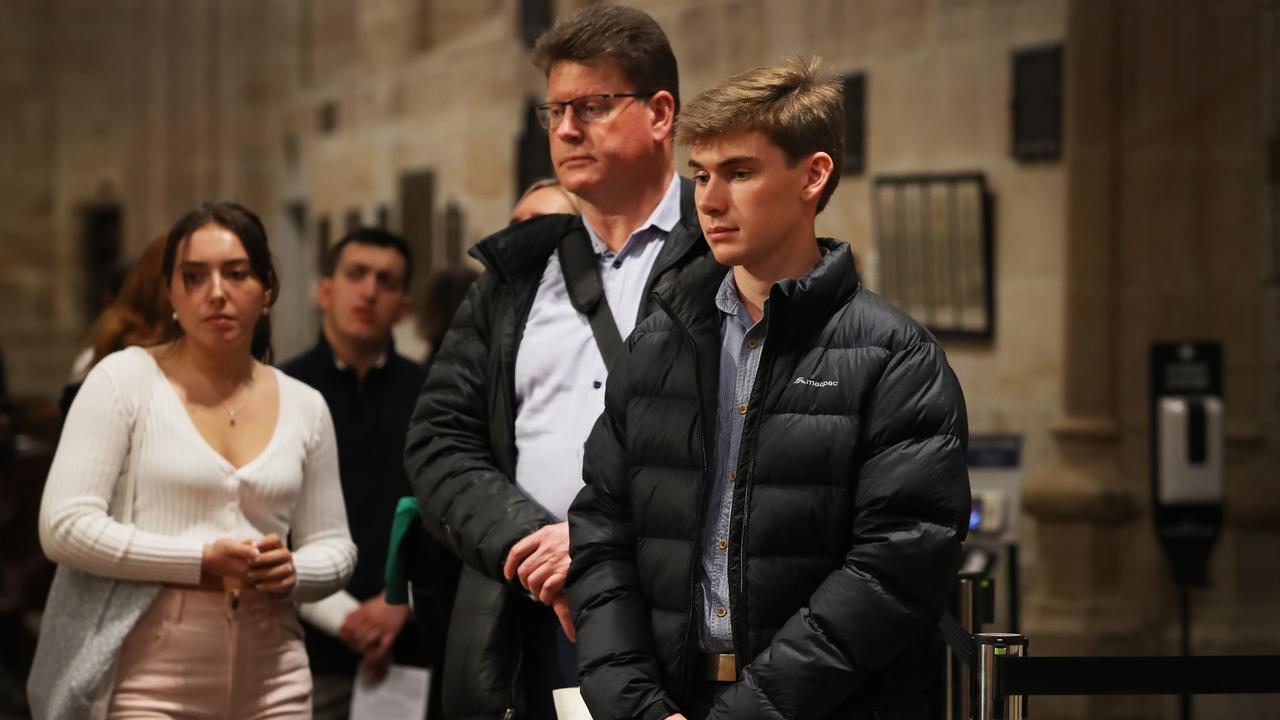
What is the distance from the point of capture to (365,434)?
14.7 ft

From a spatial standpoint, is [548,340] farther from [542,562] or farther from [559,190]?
[559,190]

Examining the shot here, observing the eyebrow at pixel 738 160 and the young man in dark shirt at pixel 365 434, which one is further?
the young man in dark shirt at pixel 365 434

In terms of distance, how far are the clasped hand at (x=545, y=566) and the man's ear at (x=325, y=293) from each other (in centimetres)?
224

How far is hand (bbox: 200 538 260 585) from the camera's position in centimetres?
322

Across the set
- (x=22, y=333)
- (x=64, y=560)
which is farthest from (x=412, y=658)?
(x=22, y=333)

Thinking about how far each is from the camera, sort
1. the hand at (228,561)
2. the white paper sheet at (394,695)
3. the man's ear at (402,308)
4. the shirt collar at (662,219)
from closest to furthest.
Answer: the shirt collar at (662,219) → the hand at (228,561) → the white paper sheet at (394,695) → the man's ear at (402,308)

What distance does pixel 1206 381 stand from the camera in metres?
5.82

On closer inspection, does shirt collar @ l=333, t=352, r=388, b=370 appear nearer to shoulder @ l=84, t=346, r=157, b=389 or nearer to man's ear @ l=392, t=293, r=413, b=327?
man's ear @ l=392, t=293, r=413, b=327

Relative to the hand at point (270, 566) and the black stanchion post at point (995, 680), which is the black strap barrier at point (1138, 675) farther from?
the hand at point (270, 566)

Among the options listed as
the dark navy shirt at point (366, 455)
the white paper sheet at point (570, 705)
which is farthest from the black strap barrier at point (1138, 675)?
the dark navy shirt at point (366, 455)

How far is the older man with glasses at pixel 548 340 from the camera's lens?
2.93 m

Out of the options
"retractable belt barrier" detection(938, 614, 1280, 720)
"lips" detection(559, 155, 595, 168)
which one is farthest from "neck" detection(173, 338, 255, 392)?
"retractable belt barrier" detection(938, 614, 1280, 720)

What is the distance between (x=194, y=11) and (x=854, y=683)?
1244cm

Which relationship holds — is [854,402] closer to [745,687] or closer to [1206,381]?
[745,687]
